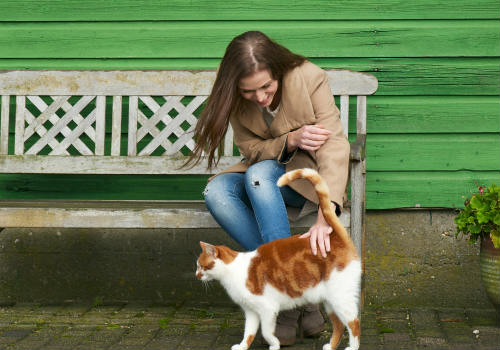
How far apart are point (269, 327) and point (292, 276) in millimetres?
262

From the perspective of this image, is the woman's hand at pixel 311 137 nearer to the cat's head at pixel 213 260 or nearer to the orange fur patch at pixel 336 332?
the cat's head at pixel 213 260

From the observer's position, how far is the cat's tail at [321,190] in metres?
2.95

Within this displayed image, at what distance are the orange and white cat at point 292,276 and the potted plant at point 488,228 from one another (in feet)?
3.33

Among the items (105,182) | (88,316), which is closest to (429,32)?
(105,182)

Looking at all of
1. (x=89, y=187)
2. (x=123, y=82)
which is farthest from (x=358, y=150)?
(x=89, y=187)

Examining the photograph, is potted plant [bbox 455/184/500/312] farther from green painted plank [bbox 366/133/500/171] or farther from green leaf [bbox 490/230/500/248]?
green painted plank [bbox 366/133/500/171]

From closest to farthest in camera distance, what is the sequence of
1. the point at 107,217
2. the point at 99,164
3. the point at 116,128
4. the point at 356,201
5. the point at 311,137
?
the point at 311,137 → the point at 356,201 → the point at 107,217 → the point at 99,164 → the point at 116,128

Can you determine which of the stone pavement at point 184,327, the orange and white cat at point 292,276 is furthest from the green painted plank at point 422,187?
the orange and white cat at point 292,276

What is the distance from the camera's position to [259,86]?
3.19 metres

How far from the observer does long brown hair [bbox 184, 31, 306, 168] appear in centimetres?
319

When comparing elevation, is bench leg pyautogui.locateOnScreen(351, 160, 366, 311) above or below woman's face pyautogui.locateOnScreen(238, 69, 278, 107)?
below

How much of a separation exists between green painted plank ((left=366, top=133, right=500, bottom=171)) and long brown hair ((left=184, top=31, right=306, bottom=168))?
1.18 metres

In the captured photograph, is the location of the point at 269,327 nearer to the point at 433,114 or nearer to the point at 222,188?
the point at 222,188

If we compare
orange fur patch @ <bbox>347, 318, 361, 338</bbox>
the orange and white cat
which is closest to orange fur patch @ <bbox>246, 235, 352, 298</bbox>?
the orange and white cat
